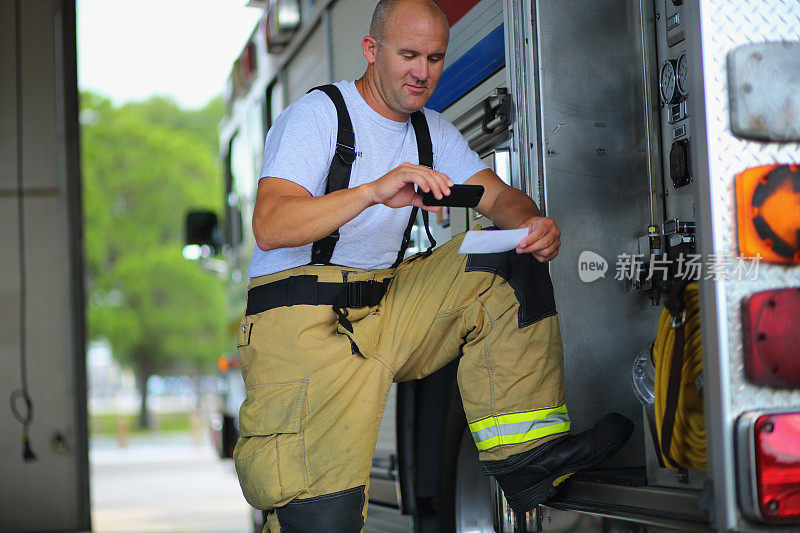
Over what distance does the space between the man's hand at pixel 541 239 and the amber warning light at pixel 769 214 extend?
640 millimetres

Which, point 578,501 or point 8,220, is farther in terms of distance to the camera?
point 8,220

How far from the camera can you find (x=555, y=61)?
2688 millimetres

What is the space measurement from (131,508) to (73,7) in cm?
446

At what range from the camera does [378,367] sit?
2656mm

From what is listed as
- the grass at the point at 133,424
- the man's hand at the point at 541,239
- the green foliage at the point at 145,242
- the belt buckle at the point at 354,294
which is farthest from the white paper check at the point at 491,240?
the grass at the point at 133,424

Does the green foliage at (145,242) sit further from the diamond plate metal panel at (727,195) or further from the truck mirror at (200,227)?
the diamond plate metal panel at (727,195)

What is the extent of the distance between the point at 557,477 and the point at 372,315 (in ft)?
2.23

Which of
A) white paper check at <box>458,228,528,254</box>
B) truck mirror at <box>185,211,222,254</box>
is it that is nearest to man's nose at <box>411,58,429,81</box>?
white paper check at <box>458,228,528,254</box>

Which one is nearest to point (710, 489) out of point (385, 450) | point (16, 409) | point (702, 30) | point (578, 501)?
point (578, 501)

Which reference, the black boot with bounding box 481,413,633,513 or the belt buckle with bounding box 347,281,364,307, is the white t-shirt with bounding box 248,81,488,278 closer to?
the belt buckle with bounding box 347,281,364,307

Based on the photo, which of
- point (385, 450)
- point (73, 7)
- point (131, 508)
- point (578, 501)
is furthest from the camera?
point (131, 508)

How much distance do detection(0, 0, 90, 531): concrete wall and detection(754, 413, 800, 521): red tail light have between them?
6137mm

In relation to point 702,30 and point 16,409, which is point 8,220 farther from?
point 702,30

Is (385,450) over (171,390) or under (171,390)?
over
